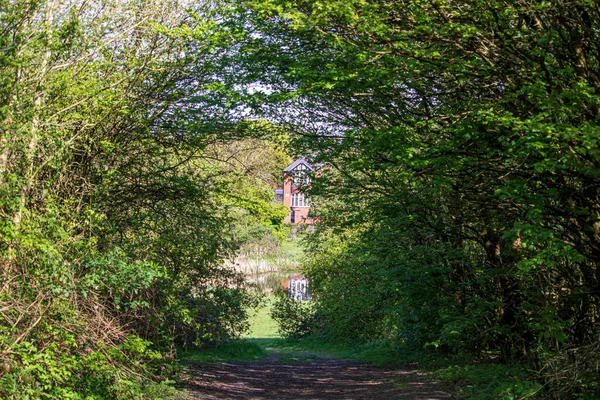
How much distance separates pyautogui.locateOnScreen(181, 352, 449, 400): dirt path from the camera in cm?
1232

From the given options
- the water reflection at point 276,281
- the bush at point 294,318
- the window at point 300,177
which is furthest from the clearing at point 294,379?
the water reflection at point 276,281

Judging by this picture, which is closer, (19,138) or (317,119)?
(19,138)

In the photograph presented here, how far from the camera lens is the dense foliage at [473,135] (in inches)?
315

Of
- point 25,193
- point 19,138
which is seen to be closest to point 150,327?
point 25,193

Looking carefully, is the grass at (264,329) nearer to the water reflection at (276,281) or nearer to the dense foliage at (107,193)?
the water reflection at (276,281)

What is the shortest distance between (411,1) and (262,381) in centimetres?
957

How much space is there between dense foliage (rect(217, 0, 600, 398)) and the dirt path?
140 cm

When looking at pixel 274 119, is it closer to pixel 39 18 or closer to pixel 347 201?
pixel 347 201

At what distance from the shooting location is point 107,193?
418 inches

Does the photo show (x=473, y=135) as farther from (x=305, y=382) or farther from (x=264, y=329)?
(x=264, y=329)

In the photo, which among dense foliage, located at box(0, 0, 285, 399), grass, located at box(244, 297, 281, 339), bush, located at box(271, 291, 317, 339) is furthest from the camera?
grass, located at box(244, 297, 281, 339)

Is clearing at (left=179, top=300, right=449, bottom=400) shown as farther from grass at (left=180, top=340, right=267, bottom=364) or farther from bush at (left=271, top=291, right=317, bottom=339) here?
bush at (left=271, top=291, right=317, bottom=339)

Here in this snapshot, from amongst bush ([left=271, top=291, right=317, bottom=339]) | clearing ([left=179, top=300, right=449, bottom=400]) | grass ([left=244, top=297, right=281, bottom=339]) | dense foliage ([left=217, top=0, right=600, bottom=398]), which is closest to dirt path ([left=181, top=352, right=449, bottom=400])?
clearing ([left=179, top=300, right=449, bottom=400])

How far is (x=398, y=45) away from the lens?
8469mm
